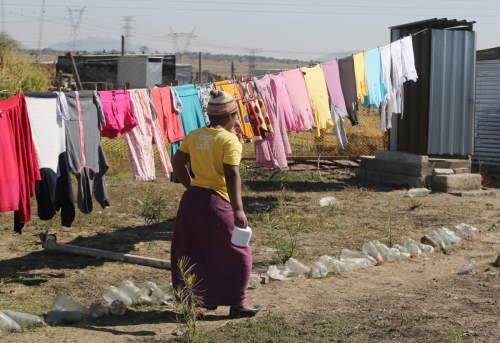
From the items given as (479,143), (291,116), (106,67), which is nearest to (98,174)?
(291,116)

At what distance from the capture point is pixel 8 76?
18297mm

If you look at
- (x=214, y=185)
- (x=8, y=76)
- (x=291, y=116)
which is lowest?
(x=214, y=185)

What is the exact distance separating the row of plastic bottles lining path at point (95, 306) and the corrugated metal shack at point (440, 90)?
26.3ft

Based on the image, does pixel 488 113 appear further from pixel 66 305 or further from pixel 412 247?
pixel 66 305

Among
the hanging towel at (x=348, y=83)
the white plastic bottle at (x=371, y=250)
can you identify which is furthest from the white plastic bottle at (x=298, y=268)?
the hanging towel at (x=348, y=83)

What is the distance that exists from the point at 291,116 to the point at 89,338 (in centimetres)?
551

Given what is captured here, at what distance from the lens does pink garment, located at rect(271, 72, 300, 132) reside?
9763mm

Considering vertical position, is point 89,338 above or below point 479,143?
below

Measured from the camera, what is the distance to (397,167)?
527 inches

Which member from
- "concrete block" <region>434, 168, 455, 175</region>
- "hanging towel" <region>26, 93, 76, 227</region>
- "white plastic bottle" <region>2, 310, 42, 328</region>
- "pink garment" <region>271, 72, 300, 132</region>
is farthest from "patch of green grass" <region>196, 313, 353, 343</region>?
"concrete block" <region>434, 168, 455, 175</region>

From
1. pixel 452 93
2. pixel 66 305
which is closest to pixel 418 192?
pixel 452 93

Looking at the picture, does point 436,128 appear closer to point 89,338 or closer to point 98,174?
point 98,174

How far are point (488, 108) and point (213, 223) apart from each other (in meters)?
11.6

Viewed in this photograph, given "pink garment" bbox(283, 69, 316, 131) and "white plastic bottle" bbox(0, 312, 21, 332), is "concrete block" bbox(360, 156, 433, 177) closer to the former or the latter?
"pink garment" bbox(283, 69, 316, 131)
